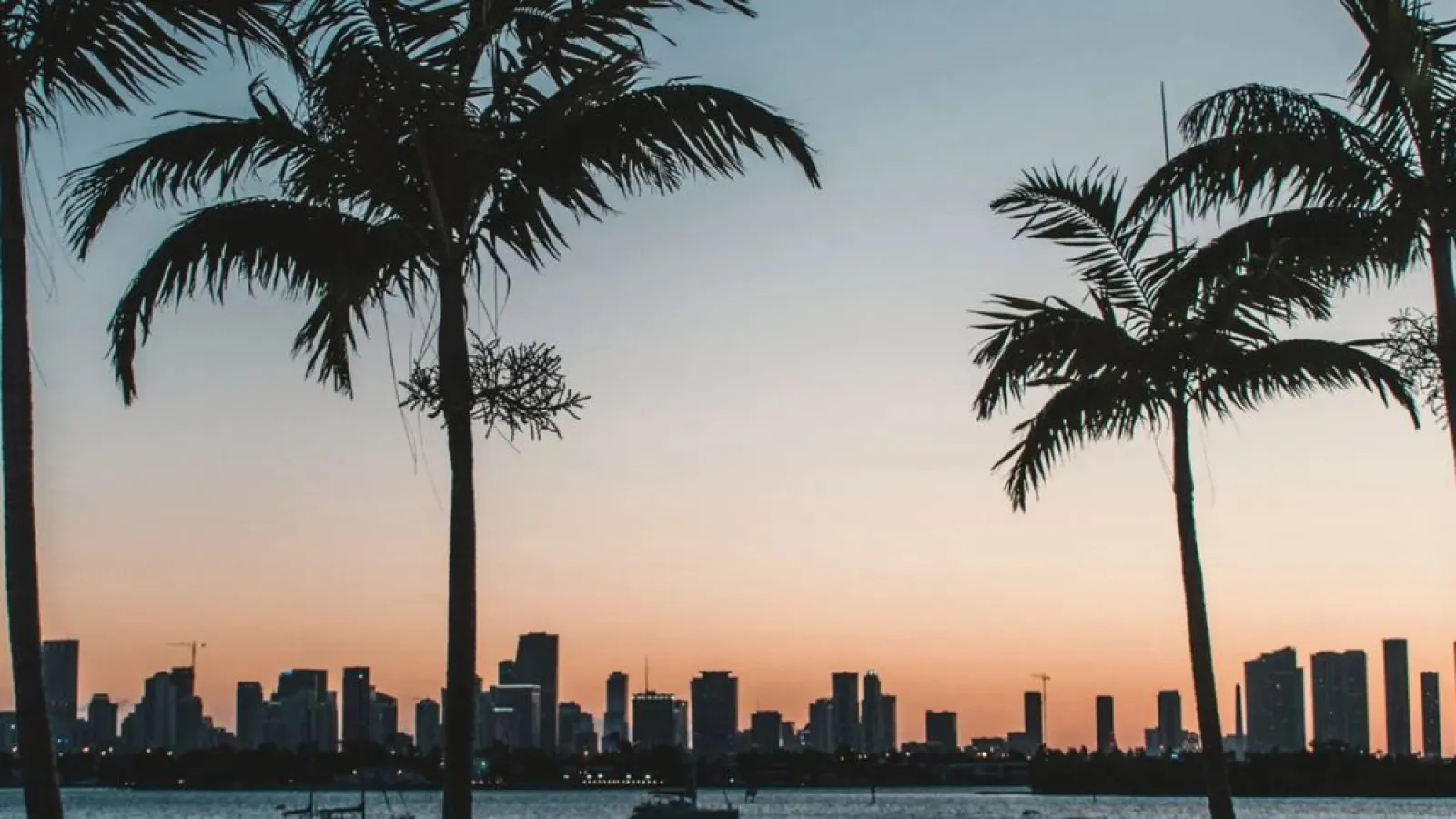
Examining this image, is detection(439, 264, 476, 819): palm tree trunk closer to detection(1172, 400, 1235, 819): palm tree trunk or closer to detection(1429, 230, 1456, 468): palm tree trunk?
detection(1429, 230, 1456, 468): palm tree trunk

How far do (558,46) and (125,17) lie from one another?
3.35 m

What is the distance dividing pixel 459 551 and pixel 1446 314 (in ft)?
23.1

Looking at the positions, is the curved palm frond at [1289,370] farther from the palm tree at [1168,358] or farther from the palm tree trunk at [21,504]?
the palm tree trunk at [21,504]

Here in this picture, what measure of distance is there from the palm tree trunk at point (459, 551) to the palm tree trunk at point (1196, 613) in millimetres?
8747

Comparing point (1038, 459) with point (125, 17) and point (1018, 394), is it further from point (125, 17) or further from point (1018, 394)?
point (125, 17)

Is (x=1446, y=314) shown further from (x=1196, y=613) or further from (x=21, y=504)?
(x=21, y=504)

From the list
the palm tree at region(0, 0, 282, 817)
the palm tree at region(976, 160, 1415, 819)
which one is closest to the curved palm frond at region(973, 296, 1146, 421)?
the palm tree at region(976, 160, 1415, 819)

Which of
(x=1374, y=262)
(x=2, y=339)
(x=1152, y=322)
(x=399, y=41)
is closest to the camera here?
(x=2, y=339)

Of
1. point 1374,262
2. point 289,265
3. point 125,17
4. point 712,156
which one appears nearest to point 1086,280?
point 1374,262

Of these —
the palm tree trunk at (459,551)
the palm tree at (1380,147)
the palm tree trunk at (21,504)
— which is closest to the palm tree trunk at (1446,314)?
the palm tree at (1380,147)

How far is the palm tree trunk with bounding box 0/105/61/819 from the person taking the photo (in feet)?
31.2

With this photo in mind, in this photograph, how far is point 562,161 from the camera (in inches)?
512

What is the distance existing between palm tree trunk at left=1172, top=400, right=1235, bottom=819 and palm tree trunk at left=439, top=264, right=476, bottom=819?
8747 mm

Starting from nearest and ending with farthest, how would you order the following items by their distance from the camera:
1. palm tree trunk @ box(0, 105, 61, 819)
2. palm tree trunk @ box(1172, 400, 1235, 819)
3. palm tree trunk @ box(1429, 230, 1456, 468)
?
palm tree trunk @ box(0, 105, 61, 819) → palm tree trunk @ box(1429, 230, 1456, 468) → palm tree trunk @ box(1172, 400, 1235, 819)
